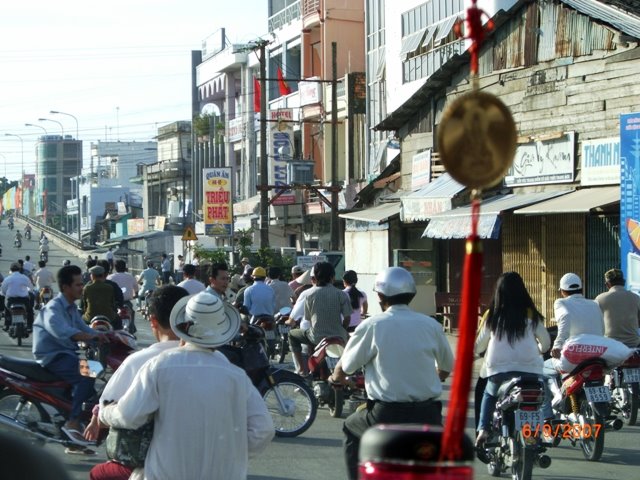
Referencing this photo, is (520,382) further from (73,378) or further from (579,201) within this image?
(579,201)

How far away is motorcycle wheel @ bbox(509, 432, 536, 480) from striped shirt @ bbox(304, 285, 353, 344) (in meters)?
4.54

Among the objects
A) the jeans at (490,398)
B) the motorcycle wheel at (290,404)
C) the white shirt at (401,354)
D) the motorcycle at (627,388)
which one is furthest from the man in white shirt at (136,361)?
the motorcycle at (627,388)

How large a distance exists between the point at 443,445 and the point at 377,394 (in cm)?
481

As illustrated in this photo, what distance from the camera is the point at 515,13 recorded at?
21984 millimetres

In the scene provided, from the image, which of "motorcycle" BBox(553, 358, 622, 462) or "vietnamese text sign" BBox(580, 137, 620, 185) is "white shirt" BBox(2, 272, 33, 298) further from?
"motorcycle" BBox(553, 358, 622, 462)

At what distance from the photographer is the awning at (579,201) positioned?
18.3 metres

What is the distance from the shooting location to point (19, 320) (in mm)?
22453

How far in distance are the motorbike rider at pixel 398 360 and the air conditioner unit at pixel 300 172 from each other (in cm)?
3336

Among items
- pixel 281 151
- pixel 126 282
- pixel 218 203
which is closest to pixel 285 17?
pixel 281 151

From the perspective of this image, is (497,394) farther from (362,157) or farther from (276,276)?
(362,157)

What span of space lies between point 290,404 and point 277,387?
251mm

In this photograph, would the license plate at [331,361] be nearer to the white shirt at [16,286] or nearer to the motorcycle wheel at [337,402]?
the motorcycle wheel at [337,402]

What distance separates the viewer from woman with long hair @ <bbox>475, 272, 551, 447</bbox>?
8.87m

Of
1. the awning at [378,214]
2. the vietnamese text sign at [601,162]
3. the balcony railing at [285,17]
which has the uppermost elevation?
the balcony railing at [285,17]
